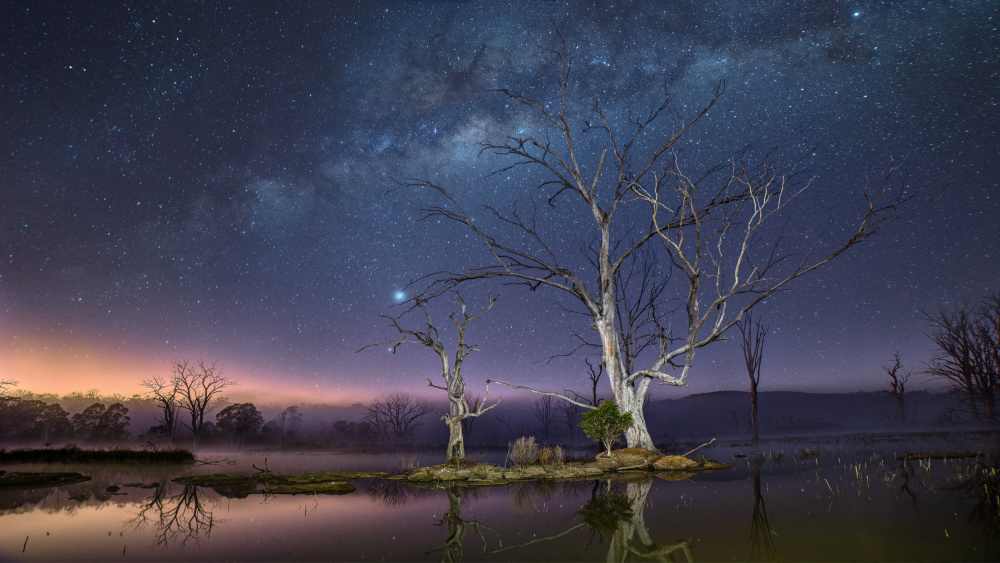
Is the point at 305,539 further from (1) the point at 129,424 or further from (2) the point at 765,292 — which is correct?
(1) the point at 129,424

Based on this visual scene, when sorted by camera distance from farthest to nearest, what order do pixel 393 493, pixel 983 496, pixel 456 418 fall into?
pixel 456 418
pixel 393 493
pixel 983 496

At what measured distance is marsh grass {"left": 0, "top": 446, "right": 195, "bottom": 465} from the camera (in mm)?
20719

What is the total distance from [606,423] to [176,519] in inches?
429

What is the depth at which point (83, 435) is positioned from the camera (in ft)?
176

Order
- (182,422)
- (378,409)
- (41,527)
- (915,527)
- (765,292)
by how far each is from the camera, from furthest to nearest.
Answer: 1. (378,409)
2. (182,422)
3. (765,292)
4. (41,527)
5. (915,527)

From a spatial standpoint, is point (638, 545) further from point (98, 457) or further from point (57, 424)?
point (57, 424)

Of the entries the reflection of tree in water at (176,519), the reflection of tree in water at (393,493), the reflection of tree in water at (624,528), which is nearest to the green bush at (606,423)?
the reflection of tree in water at (624,528)

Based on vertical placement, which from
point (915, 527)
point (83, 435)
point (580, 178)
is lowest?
point (83, 435)

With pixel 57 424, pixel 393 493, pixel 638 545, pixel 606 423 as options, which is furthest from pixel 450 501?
pixel 57 424

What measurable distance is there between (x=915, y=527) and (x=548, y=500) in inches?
205

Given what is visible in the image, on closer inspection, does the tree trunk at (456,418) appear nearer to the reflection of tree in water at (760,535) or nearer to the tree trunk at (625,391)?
the tree trunk at (625,391)

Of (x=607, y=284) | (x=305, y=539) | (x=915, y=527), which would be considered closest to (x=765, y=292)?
(x=607, y=284)

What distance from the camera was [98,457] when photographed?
21.3 meters

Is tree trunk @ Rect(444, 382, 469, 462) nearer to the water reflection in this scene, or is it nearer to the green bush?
the green bush
